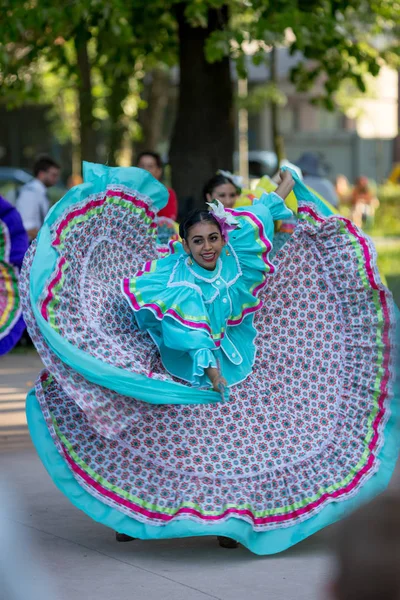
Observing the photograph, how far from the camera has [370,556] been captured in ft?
6.39

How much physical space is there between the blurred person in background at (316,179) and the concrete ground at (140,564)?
4737mm

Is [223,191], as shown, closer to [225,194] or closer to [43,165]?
[225,194]

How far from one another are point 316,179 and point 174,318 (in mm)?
5504

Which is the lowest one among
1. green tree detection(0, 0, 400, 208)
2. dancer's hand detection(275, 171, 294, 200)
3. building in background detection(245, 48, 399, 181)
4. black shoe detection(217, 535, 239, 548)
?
building in background detection(245, 48, 399, 181)

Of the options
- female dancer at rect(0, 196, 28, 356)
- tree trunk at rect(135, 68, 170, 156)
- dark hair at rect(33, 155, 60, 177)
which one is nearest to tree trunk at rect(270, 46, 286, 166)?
tree trunk at rect(135, 68, 170, 156)

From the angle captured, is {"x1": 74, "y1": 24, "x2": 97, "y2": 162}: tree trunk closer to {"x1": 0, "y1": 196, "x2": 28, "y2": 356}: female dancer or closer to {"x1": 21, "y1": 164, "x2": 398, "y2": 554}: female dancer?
{"x1": 0, "y1": 196, "x2": 28, "y2": 356}: female dancer

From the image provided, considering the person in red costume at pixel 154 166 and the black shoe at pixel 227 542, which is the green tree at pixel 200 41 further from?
the black shoe at pixel 227 542

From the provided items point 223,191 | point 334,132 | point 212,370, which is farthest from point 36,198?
point 334,132

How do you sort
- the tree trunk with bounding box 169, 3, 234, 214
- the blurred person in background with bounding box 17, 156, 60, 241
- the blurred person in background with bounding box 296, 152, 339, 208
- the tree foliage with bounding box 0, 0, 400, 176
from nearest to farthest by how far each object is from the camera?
the tree foliage with bounding box 0, 0, 400, 176
the blurred person in background with bounding box 296, 152, 339, 208
the blurred person in background with bounding box 17, 156, 60, 241
the tree trunk with bounding box 169, 3, 234, 214

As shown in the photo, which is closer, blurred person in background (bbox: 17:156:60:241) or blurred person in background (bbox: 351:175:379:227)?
blurred person in background (bbox: 17:156:60:241)

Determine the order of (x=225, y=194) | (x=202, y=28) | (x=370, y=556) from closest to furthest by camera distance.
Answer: (x=370, y=556) → (x=225, y=194) → (x=202, y=28)

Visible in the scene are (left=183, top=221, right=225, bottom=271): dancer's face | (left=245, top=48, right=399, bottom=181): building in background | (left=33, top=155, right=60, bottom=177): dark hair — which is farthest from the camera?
(left=245, top=48, right=399, bottom=181): building in background

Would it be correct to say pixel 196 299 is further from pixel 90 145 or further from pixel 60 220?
pixel 90 145

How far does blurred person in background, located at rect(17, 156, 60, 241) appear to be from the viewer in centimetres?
978
